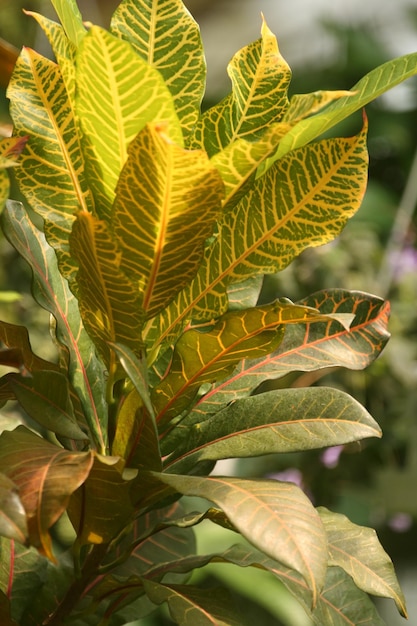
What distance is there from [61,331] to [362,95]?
0.27 metres

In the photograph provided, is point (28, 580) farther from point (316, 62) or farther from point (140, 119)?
point (316, 62)

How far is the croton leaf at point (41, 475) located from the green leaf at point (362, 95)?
9.9 inches

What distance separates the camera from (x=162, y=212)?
477mm

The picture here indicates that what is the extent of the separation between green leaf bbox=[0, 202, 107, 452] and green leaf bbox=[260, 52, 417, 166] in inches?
8.1

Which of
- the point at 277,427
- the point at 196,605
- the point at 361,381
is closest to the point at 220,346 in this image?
the point at 277,427

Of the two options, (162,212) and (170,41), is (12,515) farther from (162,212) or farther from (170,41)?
(170,41)

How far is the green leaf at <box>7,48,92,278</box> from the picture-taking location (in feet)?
1.69

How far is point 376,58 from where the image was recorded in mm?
4230

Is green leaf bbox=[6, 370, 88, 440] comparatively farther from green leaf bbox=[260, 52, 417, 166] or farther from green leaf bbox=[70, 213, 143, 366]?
green leaf bbox=[260, 52, 417, 166]

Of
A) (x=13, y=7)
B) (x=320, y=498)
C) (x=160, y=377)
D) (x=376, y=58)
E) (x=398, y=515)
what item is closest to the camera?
(x=160, y=377)

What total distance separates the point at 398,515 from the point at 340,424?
7.30 ft

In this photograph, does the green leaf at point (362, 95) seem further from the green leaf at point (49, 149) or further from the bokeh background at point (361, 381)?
the bokeh background at point (361, 381)

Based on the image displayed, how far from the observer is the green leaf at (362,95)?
1.68 feet

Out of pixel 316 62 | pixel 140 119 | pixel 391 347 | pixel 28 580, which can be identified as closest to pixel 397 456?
pixel 391 347
